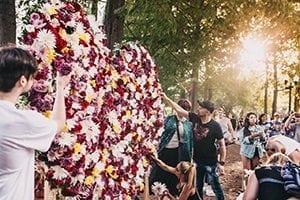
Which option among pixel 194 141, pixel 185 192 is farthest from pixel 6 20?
pixel 194 141

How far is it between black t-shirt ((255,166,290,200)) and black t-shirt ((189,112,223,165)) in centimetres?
428

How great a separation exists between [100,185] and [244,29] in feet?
21.5

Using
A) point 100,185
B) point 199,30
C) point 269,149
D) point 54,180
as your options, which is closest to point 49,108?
point 54,180

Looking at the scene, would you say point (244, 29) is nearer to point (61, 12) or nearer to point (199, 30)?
point (199, 30)

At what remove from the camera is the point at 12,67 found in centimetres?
279

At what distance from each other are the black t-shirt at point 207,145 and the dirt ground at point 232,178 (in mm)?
2406

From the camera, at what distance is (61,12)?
4.25 metres

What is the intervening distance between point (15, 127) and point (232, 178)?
12.2 metres

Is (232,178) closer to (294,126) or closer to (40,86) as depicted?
(294,126)

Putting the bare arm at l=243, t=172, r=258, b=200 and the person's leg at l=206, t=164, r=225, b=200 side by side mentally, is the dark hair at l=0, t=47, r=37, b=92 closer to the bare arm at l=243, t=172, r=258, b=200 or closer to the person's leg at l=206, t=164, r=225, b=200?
the bare arm at l=243, t=172, r=258, b=200

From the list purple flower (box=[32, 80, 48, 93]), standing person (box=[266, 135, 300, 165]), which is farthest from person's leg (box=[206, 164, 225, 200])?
purple flower (box=[32, 80, 48, 93])

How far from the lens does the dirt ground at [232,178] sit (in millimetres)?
12070

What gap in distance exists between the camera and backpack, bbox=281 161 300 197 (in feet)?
13.5

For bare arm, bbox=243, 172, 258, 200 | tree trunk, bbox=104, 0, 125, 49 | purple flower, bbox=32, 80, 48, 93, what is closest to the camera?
purple flower, bbox=32, 80, 48, 93
